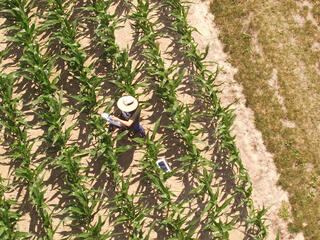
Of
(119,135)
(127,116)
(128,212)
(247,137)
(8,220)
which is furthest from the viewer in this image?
(247,137)

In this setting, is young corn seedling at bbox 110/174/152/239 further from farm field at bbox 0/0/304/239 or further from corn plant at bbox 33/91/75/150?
corn plant at bbox 33/91/75/150

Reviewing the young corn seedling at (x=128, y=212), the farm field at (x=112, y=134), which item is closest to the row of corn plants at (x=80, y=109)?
the farm field at (x=112, y=134)

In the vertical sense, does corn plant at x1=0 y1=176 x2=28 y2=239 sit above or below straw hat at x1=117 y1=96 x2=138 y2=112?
below

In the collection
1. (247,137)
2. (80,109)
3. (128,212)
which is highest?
(80,109)

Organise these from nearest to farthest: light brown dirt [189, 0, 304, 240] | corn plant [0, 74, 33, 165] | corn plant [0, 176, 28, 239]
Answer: corn plant [0, 176, 28, 239] → corn plant [0, 74, 33, 165] → light brown dirt [189, 0, 304, 240]

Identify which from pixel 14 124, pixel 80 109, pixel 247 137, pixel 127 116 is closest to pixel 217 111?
pixel 247 137

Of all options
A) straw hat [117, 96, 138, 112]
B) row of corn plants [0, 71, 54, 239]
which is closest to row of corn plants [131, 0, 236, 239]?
straw hat [117, 96, 138, 112]

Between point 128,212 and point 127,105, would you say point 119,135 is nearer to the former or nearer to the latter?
point 127,105
